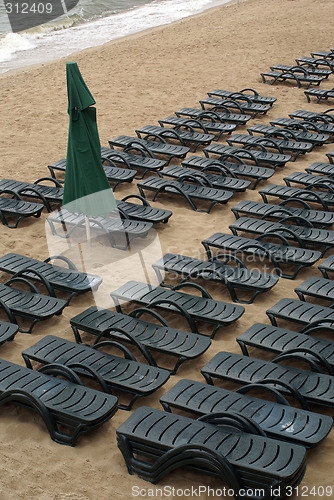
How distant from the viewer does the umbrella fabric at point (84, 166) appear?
623 cm

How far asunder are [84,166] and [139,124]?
5616mm

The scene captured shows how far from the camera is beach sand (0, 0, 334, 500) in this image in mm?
4129

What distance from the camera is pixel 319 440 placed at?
4000mm

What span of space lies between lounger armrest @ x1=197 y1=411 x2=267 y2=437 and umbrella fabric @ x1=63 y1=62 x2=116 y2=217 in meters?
3.07

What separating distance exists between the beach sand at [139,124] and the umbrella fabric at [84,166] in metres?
0.87

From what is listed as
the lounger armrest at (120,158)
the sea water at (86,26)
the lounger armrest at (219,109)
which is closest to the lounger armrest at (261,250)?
the lounger armrest at (120,158)

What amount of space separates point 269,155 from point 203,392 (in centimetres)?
574

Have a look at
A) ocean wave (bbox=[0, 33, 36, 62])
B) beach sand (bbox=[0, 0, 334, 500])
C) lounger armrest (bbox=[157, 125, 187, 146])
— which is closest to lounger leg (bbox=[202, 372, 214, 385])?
beach sand (bbox=[0, 0, 334, 500])

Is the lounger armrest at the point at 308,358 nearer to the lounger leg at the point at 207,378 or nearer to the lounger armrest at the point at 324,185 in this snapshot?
the lounger leg at the point at 207,378

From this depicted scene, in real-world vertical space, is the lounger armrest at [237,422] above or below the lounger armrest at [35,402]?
below

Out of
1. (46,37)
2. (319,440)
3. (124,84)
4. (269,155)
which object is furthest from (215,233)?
(46,37)

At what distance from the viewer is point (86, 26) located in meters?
28.5

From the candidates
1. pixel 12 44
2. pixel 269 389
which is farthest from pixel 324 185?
pixel 12 44

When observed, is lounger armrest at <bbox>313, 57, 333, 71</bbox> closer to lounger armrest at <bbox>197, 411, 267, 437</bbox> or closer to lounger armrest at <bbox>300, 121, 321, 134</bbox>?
lounger armrest at <bbox>300, 121, 321, 134</bbox>
